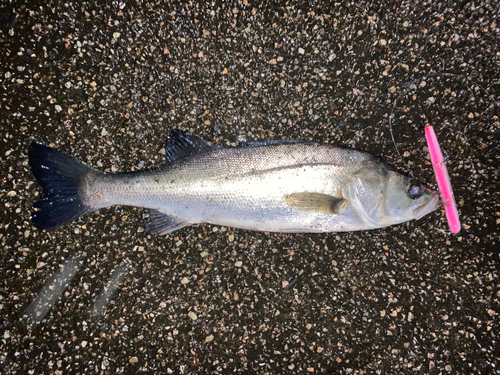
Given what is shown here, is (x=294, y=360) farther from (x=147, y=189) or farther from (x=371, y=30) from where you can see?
(x=371, y=30)

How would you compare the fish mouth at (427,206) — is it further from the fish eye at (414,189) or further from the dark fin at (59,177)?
the dark fin at (59,177)

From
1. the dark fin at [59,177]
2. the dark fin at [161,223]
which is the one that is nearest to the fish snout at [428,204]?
the dark fin at [161,223]

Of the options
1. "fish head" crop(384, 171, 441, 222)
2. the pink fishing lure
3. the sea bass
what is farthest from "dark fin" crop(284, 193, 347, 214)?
the pink fishing lure

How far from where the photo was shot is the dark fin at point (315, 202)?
196 centimetres

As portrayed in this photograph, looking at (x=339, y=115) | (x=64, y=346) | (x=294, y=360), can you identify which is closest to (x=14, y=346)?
(x=64, y=346)

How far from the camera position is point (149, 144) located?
2.27 meters

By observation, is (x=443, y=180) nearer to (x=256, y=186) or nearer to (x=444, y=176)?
(x=444, y=176)

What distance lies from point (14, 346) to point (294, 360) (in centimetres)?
222

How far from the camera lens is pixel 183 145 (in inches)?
82.5

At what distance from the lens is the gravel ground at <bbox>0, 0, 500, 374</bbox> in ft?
7.27

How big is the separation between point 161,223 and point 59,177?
808 mm

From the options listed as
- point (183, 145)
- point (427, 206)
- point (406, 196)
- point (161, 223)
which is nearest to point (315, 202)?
point (406, 196)

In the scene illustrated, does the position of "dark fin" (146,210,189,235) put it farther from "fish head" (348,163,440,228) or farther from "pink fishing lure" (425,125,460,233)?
"pink fishing lure" (425,125,460,233)

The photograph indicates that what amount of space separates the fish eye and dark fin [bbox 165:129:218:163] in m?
1.39
